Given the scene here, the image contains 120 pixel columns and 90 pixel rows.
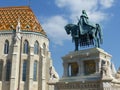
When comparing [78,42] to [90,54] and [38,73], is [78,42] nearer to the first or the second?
[90,54]

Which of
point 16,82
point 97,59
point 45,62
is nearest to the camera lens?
point 97,59

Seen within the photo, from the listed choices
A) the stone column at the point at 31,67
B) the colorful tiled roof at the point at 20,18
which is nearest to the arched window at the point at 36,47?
the stone column at the point at 31,67

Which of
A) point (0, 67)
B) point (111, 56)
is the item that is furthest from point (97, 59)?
point (0, 67)

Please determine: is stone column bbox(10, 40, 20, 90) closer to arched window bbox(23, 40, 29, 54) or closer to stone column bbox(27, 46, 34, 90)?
arched window bbox(23, 40, 29, 54)

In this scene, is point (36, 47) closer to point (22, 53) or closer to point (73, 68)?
point (22, 53)

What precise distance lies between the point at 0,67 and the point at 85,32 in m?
29.3

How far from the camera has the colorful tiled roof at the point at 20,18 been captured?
46.3 metres

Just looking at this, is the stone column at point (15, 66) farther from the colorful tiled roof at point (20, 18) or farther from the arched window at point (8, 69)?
the colorful tiled roof at point (20, 18)

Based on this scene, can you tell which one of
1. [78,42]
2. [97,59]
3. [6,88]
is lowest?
[6,88]

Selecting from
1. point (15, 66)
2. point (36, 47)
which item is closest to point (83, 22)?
point (15, 66)

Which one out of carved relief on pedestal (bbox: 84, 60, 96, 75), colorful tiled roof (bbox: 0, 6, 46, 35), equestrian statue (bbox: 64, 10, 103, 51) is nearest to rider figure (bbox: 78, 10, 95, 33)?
equestrian statue (bbox: 64, 10, 103, 51)

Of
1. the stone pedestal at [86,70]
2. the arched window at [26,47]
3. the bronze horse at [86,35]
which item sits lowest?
the stone pedestal at [86,70]

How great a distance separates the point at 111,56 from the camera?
17.4 meters

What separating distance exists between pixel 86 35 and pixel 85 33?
160mm
